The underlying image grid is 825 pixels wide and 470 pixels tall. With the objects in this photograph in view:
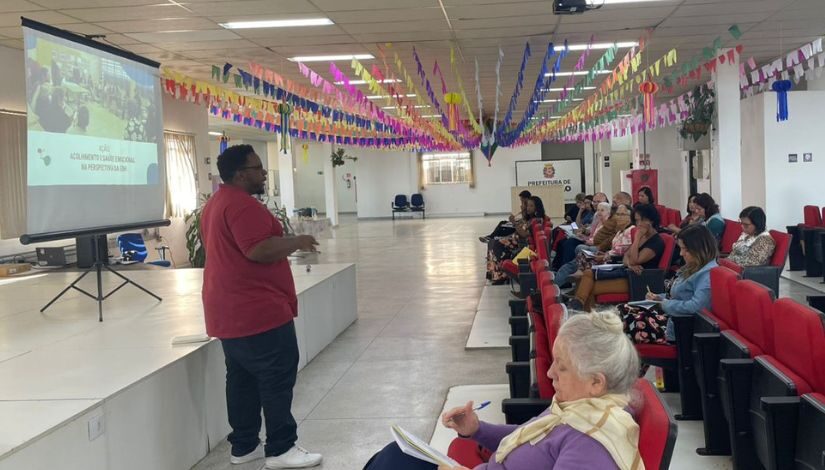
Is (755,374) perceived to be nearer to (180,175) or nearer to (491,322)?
(491,322)

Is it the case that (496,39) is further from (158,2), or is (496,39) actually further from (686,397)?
(686,397)

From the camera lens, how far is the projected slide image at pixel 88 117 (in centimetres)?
423

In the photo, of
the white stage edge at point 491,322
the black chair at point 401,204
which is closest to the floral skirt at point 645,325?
the white stage edge at point 491,322

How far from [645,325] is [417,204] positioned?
2379 cm

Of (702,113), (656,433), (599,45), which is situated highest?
(599,45)

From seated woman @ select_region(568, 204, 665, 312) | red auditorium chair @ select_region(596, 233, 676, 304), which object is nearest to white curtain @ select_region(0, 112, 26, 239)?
seated woman @ select_region(568, 204, 665, 312)

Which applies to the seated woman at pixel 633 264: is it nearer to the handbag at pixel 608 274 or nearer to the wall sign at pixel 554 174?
the handbag at pixel 608 274

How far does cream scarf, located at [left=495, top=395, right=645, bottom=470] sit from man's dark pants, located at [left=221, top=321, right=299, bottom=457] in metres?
1.80

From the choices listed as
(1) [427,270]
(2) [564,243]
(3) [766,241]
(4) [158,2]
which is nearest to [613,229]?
(2) [564,243]

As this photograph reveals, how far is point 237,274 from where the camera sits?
11.1ft

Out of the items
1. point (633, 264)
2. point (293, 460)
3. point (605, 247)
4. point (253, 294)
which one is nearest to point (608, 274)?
point (633, 264)

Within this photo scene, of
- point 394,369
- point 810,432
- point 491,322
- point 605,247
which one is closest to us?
point 810,432

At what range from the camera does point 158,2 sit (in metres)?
7.02

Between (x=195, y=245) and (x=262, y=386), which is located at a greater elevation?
(x=195, y=245)
